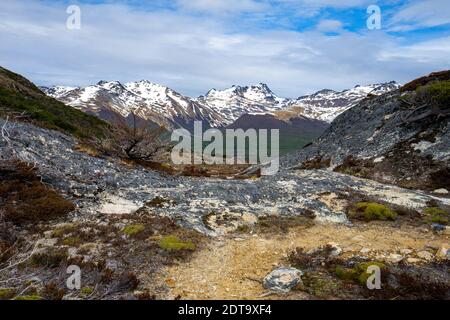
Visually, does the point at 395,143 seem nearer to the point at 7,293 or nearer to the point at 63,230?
the point at 63,230

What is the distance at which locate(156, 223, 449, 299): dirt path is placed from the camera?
423 inches

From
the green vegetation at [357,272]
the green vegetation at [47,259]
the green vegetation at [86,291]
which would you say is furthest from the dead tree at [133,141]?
the green vegetation at [357,272]

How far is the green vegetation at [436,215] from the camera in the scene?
17.4m

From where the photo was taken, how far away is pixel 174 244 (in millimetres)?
13617

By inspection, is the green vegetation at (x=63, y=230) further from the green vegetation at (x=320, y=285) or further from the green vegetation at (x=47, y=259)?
the green vegetation at (x=320, y=285)

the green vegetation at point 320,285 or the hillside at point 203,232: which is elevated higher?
the hillside at point 203,232

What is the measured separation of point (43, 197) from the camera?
53.6 ft

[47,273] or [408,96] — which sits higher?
[408,96]

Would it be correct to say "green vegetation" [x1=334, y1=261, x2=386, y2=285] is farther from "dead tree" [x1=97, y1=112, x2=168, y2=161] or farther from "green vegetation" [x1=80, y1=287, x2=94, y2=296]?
"dead tree" [x1=97, y1=112, x2=168, y2=161]

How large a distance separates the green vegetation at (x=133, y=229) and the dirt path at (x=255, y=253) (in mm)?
2825

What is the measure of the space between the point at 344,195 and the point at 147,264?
1373cm

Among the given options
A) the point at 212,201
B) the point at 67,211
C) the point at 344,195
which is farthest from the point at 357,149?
the point at 67,211

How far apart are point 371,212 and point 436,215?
10.9 ft
